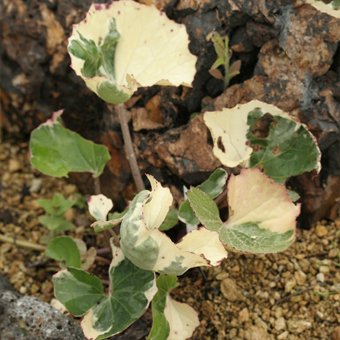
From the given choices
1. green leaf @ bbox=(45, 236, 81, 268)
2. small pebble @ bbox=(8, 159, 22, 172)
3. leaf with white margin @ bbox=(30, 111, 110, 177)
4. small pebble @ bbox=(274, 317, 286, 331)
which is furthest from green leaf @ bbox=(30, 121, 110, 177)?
small pebble @ bbox=(274, 317, 286, 331)

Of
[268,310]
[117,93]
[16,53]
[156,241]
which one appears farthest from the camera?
[16,53]

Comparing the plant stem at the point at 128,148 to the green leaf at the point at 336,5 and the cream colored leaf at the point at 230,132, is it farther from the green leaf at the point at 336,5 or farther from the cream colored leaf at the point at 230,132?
the green leaf at the point at 336,5

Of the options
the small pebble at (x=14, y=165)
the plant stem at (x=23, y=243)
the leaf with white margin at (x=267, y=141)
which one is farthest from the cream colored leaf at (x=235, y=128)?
the small pebble at (x=14, y=165)

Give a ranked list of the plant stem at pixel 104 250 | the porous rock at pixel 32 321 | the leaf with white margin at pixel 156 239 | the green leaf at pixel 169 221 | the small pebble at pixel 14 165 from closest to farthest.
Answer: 1. the leaf with white margin at pixel 156 239
2. the porous rock at pixel 32 321
3. the green leaf at pixel 169 221
4. the plant stem at pixel 104 250
5. the small pebble at pixel 14 165

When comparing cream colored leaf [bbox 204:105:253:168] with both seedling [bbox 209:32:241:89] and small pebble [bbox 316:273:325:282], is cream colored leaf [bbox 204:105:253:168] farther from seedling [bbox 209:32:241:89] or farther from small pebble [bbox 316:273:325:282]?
small pebble [bbox 316:273:325:282]

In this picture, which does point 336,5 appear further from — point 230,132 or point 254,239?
point 254,239

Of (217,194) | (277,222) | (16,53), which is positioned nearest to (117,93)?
(217,194)

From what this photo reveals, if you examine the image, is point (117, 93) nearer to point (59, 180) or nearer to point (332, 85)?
point (332, 85)
